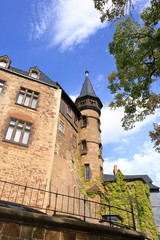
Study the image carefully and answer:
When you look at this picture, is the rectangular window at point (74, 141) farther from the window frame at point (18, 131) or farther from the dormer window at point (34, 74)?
the dormer window at point (34, 74)

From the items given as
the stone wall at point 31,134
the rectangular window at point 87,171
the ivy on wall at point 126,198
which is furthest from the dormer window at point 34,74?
the rectangular window at point 87,171

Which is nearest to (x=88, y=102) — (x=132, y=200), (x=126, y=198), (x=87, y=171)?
(x=87, y=171)

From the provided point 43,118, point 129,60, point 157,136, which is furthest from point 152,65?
point 43,118

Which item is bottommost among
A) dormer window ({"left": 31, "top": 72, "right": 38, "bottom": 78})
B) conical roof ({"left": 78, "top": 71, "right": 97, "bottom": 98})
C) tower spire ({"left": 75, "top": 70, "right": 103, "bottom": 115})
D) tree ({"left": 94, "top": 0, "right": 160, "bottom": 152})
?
tree ({"left": 94, "top": 0, "right": 160, "bottom": 152})

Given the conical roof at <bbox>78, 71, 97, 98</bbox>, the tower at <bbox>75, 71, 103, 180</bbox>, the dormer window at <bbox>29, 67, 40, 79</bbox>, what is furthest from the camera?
the conical roof at <bbox>78, 71, 97, 98</bbox>

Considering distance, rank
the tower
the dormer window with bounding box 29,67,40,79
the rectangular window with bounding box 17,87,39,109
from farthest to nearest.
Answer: the tower, the dormer window with bounding box 29,67,40,79, the rectangular window with bounding box 17,87,39,109

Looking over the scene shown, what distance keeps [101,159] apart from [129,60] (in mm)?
12965

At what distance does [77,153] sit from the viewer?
19.4m

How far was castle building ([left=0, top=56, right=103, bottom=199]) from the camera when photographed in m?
11.8

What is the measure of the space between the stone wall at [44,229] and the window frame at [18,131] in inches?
308

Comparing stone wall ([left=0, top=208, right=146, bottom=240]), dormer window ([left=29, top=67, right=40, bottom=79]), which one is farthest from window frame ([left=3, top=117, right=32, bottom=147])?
stone wall ([left=0, top=208, right=146, bottom=240])

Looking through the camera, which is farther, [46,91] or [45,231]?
[46,91]

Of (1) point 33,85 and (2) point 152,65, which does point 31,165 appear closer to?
(1) point 33,85

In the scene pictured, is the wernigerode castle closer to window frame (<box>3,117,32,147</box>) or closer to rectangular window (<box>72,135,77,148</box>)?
window frame (<box>3,117,32,147</box>)
